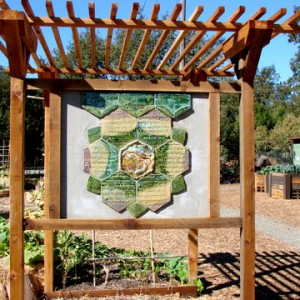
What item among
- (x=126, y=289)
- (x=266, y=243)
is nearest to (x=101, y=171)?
(x=126, y=289)

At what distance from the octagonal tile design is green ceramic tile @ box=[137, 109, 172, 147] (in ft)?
0.24

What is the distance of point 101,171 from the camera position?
3646 mm

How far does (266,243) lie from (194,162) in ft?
15.6

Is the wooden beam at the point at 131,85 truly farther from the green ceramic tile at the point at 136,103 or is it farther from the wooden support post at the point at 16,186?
the wooden support post at the point at 16,186

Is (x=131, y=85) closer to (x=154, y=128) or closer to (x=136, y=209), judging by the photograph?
(x=154, y=128)

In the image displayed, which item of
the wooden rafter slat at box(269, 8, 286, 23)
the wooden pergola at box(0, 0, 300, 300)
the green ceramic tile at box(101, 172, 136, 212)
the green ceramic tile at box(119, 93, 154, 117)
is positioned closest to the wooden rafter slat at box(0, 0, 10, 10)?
the wooden pergola at box(0, 0, 300, 300)

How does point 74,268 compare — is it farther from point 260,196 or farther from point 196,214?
point 260,196

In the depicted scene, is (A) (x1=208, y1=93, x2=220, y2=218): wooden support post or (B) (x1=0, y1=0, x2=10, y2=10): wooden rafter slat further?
(A) (x1=208, y1=93, x2=220, y2=218): wooden support post

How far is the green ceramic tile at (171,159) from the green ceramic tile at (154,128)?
0.07 m

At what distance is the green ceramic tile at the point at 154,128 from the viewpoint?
12.1 ft

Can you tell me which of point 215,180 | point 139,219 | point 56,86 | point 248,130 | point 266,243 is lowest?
point 266,243

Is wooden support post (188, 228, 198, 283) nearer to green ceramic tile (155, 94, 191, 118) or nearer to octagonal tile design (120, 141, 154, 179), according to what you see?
octagonal tile design (120, 141, 154, 179)

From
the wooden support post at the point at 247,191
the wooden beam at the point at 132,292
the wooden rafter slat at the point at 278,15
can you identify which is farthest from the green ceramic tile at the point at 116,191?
the wooden rafter slat at the point at 278,15

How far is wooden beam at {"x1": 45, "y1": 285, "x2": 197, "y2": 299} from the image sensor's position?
4562 millimetres
